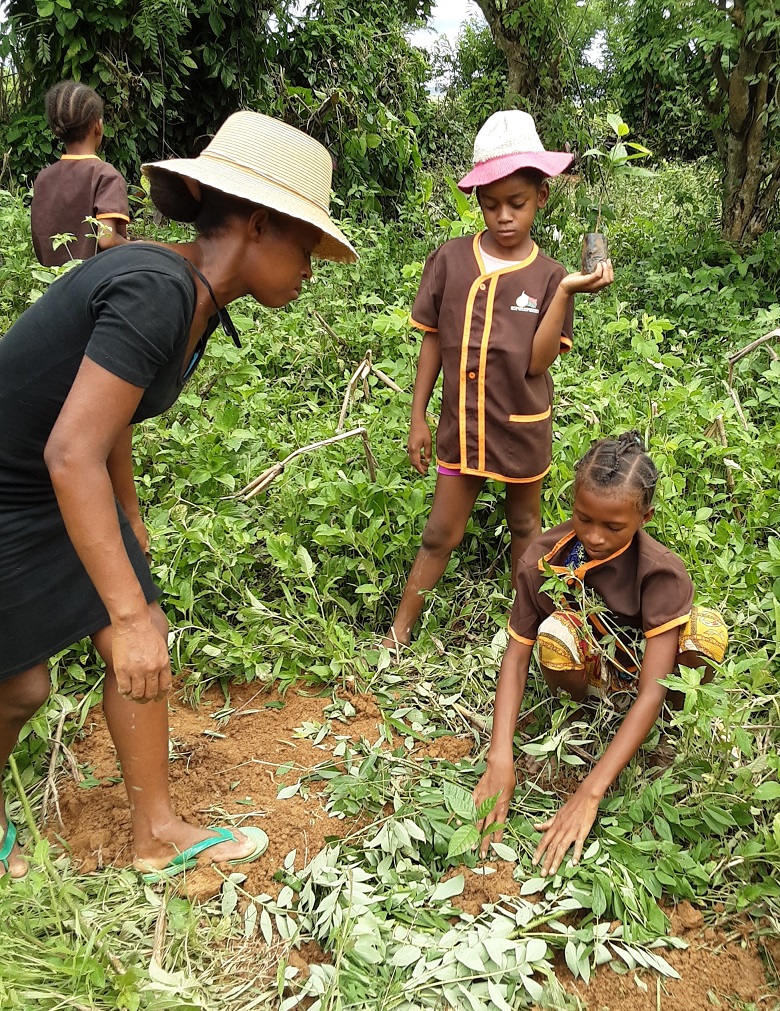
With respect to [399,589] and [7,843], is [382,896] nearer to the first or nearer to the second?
[7,843]

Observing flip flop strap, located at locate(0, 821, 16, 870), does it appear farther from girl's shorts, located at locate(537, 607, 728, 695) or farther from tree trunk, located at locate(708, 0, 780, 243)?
tree trunk, located at locate(708, 0, 780, 243)

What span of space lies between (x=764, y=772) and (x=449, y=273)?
158 centimetres

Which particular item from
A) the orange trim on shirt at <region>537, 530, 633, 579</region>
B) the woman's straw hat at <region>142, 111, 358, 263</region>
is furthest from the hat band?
the orange trim on shirt at <region>537, 530, 633, 579</region>

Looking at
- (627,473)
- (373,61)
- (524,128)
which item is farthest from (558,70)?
(627,473)

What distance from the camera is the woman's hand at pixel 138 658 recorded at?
1.50 m

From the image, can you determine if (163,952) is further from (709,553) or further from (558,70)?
(558,70)

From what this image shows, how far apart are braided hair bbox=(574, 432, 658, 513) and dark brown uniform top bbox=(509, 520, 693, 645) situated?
125mm

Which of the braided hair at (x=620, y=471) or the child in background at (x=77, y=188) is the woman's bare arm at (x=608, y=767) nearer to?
the braided hair at (x=620, y=471)

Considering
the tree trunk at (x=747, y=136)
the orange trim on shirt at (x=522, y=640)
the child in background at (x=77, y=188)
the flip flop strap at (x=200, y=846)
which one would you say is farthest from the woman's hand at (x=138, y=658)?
the tree trunk at (x=747, y=136)

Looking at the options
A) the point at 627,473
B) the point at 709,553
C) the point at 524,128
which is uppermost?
the point at 524,128

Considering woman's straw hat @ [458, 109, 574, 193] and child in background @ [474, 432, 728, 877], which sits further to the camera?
woman's straw hat @ [458, 109, 574, 193]

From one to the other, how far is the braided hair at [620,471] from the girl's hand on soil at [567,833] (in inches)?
26.2

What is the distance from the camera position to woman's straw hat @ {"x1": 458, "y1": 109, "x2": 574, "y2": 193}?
2.38 meters

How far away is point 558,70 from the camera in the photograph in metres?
6.95
